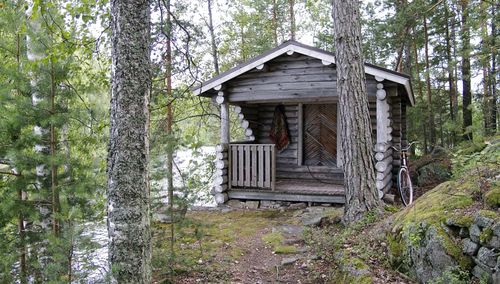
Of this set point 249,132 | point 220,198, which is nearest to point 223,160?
point 220,198

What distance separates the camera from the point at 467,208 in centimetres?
334

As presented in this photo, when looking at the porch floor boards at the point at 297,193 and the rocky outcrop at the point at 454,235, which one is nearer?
the rocky outcrop at the point at 454,235

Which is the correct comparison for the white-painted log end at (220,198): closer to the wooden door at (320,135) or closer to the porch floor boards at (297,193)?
the porch floor boards at (297,193)

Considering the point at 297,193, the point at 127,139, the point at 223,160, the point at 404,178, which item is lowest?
the point at 297,193

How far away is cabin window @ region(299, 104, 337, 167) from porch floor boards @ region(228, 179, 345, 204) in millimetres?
1206

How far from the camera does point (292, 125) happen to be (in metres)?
10.5

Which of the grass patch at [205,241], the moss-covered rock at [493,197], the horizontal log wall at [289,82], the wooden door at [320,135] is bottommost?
the grass patch at [205,241]

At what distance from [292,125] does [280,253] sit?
566 centimetres

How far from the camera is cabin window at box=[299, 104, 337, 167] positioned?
10164 mm

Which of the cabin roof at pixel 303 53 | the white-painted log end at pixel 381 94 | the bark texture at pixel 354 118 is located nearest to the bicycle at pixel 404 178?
the white-painted log end at pixel 381 94

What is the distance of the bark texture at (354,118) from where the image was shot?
567cm

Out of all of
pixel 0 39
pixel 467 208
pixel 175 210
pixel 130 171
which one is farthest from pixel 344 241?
pixel 0 39

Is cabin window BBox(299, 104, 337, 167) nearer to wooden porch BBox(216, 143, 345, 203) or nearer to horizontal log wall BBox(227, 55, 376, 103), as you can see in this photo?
wooden porch BBox(216, 143, 345, 203)

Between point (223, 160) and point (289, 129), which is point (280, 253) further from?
point (289, 129)
